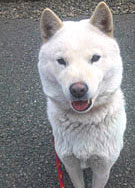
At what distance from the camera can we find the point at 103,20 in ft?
6.45

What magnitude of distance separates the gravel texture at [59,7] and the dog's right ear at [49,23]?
3515 millimetres

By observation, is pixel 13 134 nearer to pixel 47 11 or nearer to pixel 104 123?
pixel 104 123

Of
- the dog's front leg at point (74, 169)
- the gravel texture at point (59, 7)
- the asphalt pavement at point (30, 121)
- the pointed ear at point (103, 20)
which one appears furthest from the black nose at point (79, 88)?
the gravel texture at point (59, 7)

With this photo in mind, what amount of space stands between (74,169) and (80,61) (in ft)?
3.41

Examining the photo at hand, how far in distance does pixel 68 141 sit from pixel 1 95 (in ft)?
6.37

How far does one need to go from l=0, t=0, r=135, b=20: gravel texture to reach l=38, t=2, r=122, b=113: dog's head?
356cm

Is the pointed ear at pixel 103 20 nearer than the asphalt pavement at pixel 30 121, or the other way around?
the pointed ear at pixel 103 20

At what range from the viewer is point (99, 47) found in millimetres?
1856

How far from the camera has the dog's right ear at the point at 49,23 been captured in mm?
1960

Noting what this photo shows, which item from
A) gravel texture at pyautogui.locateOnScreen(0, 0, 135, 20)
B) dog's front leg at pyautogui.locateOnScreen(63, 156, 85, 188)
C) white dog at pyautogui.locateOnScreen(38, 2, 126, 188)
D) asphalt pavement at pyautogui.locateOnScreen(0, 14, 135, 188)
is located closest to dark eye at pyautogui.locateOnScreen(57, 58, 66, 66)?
white dog at pyautogui.locateOnScreen(38, 2, 126, 188)

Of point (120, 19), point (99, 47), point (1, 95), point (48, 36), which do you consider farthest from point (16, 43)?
point (99, 47)

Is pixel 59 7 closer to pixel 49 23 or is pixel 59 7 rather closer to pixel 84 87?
pixel 49 23

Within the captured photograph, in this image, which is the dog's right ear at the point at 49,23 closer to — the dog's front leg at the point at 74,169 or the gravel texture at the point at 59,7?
the dog's front leg at the point at 74,169

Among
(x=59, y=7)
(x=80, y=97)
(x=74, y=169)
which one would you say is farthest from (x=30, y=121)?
(x=59, y=7)
